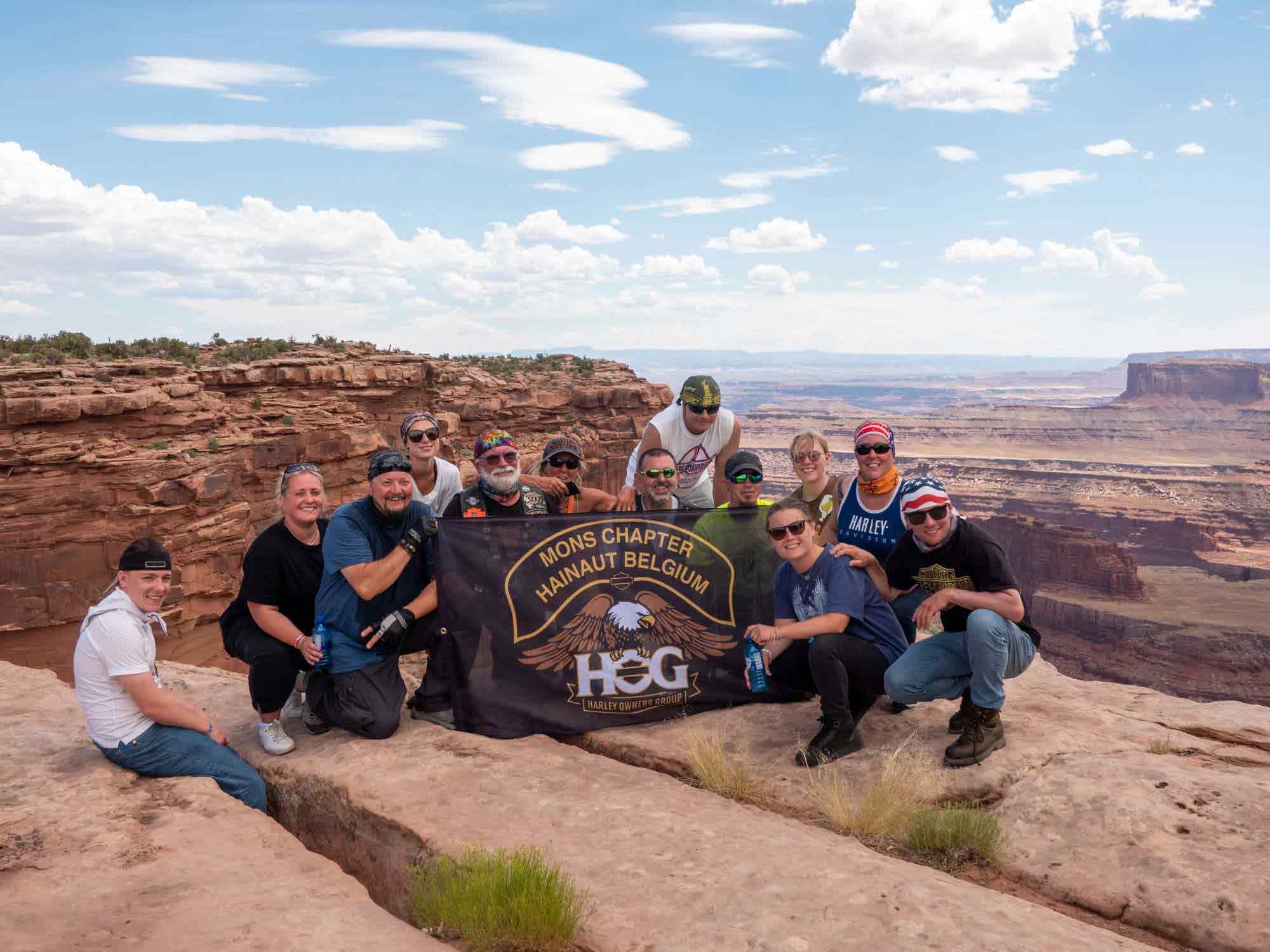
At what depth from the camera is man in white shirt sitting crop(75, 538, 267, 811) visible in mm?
4434

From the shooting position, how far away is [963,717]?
5066 millimetres

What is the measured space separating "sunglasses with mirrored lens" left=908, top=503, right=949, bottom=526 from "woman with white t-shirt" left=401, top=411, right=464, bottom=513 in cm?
318

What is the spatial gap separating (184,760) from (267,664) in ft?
2.62

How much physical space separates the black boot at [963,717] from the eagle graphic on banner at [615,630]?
1694 mm

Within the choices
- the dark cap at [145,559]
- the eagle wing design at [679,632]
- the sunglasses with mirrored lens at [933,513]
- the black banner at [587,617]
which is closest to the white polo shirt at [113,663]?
the dark cap at [145,559]

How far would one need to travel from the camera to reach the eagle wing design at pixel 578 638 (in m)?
5.55

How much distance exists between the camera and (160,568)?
4496mm

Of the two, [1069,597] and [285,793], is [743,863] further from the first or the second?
[1069,597]

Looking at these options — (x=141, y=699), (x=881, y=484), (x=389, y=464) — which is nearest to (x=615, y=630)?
(x=389, y=464)

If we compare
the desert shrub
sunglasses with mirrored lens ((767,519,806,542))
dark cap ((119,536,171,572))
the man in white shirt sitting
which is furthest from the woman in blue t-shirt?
dark cap ((119,536,171,572))

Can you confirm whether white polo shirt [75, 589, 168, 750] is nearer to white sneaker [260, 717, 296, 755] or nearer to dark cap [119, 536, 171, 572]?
dark cap [119, 536, 171, 572]

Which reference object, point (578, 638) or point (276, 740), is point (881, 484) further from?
point (276, 740)

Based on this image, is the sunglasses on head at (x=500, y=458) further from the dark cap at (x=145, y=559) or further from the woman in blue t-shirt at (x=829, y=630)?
the dark cap at (x=145, y=559)

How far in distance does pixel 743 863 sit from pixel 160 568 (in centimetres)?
336
